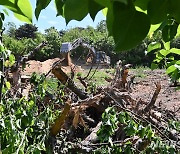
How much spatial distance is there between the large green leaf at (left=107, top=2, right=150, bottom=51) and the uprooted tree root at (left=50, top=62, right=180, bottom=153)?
1987 millimetres

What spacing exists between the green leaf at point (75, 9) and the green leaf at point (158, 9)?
0.09 m

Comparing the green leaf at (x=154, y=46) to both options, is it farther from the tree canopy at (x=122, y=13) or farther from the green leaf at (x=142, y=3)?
the green leaf at (x=142, y=3)

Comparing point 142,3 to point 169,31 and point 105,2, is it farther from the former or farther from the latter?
point 169,31

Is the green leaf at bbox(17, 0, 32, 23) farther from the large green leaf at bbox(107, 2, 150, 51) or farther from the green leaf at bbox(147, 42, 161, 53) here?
the green leaf at bbox(147, 42, 161, 53)

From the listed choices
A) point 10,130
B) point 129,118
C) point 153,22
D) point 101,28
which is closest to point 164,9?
point 153,22

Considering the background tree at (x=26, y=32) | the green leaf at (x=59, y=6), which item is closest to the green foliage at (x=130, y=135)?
the green leaf at (x=59, y=6)

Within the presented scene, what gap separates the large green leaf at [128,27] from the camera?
17.4 inches

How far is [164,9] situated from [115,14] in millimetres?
86

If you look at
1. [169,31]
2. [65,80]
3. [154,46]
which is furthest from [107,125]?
[169,31]

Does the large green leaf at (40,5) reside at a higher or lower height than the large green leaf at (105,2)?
higher

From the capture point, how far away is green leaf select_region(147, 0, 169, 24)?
1.60 feet

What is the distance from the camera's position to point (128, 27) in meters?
0.44

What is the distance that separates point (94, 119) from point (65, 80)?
1.53 ft

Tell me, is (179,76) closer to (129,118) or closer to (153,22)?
(153,22)
